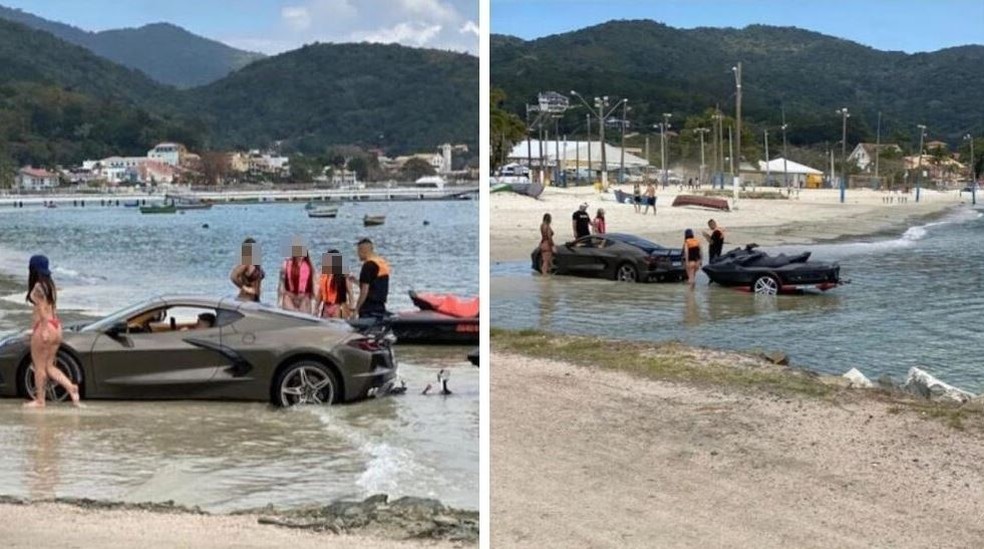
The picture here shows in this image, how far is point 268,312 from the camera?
233 inches

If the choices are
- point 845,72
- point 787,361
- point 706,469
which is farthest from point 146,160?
point 845,72

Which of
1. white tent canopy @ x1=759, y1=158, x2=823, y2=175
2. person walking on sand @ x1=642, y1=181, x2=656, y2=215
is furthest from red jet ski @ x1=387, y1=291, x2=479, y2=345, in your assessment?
white tent canopy @ x1=759, y1=158, x2=823, y2=175

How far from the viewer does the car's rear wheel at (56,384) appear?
224 inches

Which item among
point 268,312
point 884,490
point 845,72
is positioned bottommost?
point 884,490

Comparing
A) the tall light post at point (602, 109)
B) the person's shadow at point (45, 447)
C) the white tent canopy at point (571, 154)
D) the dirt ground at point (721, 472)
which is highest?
the tall light post at point (602, 109)

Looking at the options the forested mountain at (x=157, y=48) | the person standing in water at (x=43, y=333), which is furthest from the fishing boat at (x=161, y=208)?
the person standing in water at (x=43, y=333)

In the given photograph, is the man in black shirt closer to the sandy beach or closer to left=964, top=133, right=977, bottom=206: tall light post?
the sandy beach

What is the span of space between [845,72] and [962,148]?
2037mm

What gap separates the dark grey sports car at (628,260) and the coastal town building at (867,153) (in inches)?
167

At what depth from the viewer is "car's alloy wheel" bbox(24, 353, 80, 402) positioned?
5.68m

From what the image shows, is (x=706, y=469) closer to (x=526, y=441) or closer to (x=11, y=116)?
(x=526, y=441)

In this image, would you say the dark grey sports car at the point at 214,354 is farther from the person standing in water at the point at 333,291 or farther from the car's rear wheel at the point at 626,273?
the car's rear wheel at the point at 626,273

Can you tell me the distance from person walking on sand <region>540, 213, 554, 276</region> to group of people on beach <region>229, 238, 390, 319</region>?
5.90m

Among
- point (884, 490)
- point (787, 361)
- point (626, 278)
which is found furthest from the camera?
point (626, 278)
